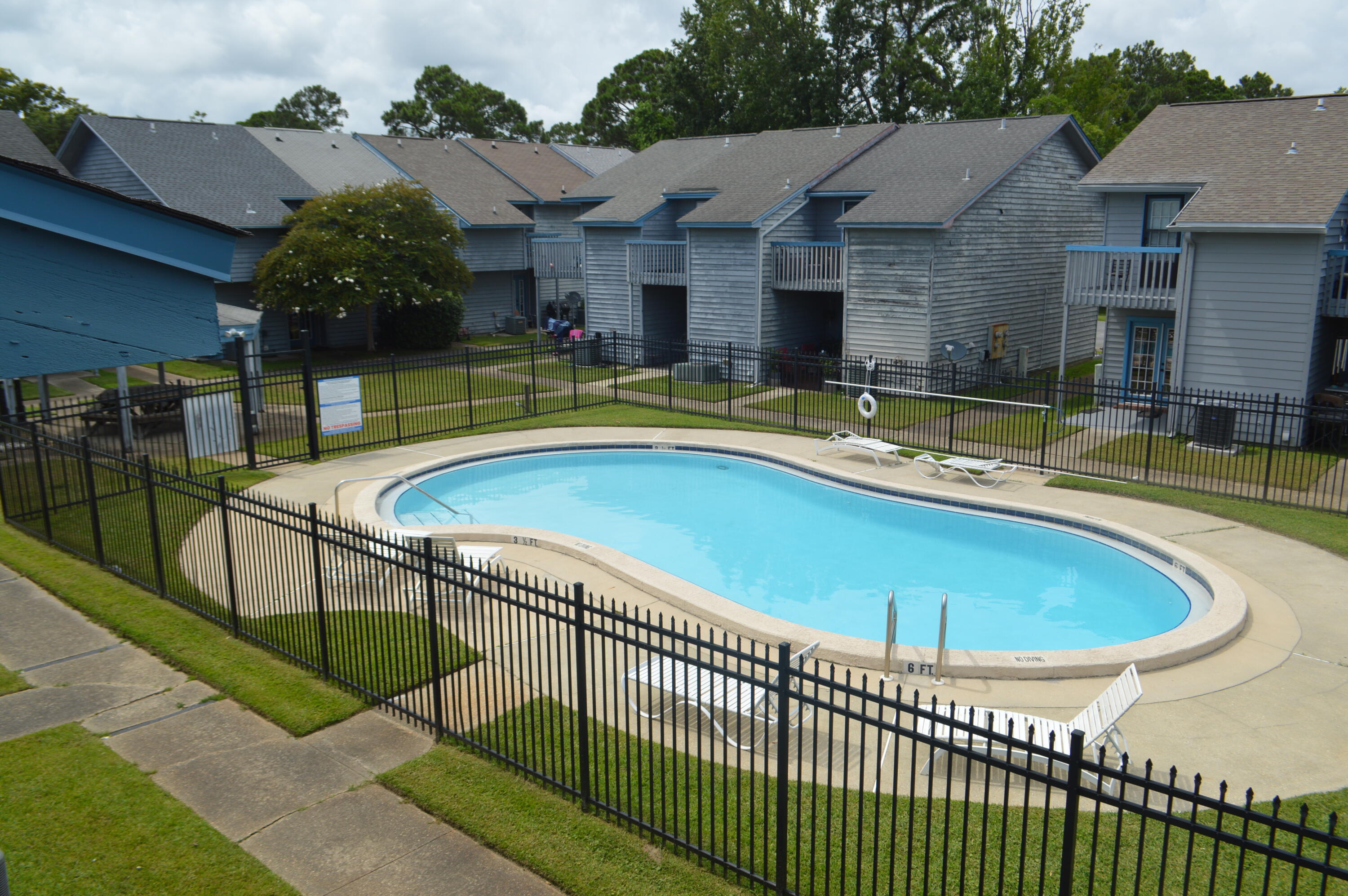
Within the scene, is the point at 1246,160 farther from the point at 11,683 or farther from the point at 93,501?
the point at 11,683

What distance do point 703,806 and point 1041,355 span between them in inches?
1012

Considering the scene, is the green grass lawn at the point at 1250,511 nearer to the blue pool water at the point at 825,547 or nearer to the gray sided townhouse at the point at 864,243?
the blue pool water at the point at 825,547

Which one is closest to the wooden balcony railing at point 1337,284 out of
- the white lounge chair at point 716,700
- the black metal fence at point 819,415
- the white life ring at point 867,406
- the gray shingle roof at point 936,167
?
the black metal fence at point 819,415

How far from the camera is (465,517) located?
17.1m

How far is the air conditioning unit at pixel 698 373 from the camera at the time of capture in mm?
27172

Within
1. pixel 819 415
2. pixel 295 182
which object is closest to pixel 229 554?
pixel 819 415

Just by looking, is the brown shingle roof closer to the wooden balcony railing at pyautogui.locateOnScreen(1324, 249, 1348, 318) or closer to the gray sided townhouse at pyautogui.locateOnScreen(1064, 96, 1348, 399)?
the gray sided townhouse at pyautogui.locateOnScreen(1064, 96, 1348, 399)

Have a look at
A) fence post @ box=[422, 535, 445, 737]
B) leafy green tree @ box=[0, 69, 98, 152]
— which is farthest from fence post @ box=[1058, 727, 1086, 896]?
leafy green tree @ box=[0, 69, 98, 152]

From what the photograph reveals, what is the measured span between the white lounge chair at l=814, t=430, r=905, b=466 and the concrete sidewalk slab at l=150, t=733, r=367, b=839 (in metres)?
12.9

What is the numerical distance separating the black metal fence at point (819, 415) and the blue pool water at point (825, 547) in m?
2.91

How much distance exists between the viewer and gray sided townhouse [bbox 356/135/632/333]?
37719 mm

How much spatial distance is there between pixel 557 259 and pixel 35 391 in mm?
17481

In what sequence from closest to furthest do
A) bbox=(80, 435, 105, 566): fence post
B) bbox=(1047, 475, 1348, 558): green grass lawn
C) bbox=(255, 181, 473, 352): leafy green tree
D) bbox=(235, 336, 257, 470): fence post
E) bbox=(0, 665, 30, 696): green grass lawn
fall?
bbox=(0, 665, 30, 696): green grass lawn → bbox=(80, 435, 105, 566): fence post → bbox=(1047, 475, 1348, 558): green grass lawn → bbox=(235, 336, 257, 470): fence post → bbox=(255, 181, 473, 352): leafy green tree

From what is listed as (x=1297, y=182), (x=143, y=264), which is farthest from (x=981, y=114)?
(x=143, y=264)
